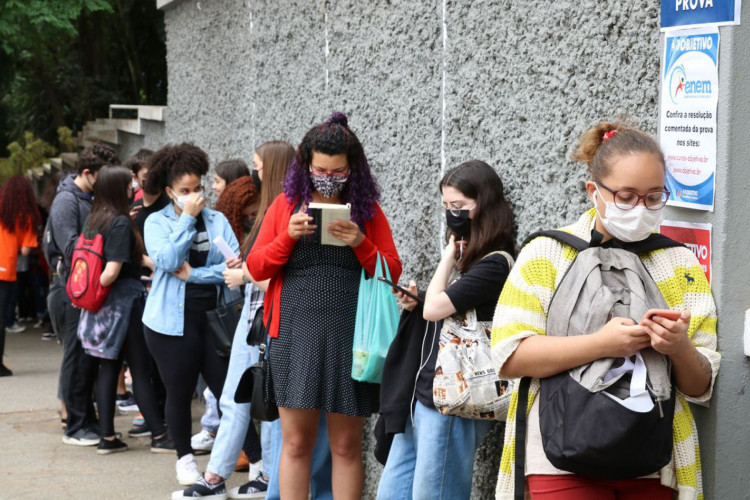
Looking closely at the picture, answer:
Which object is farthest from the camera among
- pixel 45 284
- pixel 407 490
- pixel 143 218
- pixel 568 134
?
pixel 45 284

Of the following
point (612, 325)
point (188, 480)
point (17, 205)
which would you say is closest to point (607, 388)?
point (612, 325)

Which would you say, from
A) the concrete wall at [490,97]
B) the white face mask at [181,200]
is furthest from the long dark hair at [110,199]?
the concrete wall at [490,97]

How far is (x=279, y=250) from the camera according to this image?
15.1 ft

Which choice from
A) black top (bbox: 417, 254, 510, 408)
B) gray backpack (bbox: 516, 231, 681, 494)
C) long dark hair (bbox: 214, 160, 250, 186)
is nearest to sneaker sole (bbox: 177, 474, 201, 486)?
long dark hair (bbox: 214, 160, 250, 186)

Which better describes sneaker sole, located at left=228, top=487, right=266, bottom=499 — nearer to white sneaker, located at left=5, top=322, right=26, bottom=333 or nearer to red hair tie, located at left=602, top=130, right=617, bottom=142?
red hair tie, located at left=602, top=130, right=617, bottom=142

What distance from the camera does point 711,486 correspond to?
3.15 m

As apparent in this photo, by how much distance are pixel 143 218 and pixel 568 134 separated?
3742 millimetres

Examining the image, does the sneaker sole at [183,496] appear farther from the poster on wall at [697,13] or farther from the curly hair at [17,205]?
the curly hair at [17,205]

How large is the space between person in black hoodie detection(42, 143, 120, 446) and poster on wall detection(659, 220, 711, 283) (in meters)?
5.18

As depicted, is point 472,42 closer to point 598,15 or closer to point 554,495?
point 598,15

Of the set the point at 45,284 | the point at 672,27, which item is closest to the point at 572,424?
the point at 672,27

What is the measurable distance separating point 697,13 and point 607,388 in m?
1.20

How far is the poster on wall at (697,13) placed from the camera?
3.00m

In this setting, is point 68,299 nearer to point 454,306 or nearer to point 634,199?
point 454,306
